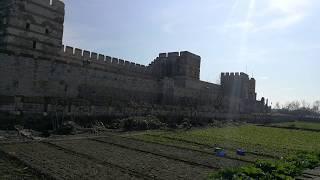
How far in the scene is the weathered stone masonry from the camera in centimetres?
1967

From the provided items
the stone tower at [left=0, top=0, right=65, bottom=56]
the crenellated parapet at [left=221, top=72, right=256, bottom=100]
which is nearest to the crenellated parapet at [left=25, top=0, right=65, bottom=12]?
the stone tower at [left=0, top=0, right=65, bottom=56]

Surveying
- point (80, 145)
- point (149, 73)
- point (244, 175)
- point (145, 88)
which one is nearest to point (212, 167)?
point (244, 175)

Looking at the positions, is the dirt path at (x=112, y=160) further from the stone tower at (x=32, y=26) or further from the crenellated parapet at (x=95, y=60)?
the crenellated parapet at (x=95, y=60)

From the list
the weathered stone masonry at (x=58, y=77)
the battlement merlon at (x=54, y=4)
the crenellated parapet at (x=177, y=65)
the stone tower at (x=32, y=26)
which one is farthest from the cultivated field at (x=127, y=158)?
the crenellated parapet at (x=177, y=65)

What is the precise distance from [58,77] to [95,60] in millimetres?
7101

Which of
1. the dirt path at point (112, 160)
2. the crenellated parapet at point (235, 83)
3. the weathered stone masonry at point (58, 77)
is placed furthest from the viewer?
the crenellated parapet at point (235, 83)

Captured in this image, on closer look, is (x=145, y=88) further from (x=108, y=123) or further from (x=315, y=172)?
(x=315, y=172)

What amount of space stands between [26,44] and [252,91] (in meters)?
35.8

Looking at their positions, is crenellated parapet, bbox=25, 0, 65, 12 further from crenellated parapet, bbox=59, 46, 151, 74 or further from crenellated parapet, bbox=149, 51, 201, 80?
crenellated parapet, bbox=149, 51, 201, 80

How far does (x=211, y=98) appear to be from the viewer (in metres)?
41.8

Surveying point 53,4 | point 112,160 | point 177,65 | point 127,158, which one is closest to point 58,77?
point 53,4

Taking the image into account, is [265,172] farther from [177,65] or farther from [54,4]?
[177,65]

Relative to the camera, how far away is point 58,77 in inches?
864

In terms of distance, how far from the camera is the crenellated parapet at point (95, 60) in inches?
1049
